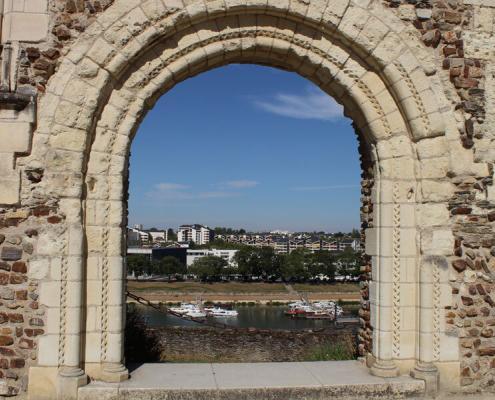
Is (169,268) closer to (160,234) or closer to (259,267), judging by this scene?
(259,267)

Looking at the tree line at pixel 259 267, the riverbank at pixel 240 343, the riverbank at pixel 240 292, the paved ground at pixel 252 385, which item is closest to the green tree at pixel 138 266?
the tree line at pixel 259 267

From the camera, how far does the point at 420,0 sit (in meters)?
5.14

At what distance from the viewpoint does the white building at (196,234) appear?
165 m

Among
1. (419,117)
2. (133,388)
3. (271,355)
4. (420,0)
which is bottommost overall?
(271,355)

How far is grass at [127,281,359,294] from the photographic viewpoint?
6278cm

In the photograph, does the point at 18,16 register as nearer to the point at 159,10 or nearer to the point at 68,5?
the point at 68,5

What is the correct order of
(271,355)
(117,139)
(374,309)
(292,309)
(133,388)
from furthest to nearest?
(292,309)
(271,355)
(374,309)
(117,139)
(133,388)

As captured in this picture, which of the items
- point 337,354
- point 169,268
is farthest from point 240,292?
point 337,354

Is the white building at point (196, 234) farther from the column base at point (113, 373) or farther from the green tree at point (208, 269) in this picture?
the column base at point (113, 373)

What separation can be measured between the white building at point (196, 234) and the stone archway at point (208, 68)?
158 m

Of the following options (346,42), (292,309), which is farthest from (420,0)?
(292,309)

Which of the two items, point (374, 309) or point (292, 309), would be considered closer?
point (374, 309)

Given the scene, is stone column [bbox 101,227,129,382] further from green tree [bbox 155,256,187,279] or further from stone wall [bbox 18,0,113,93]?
green tree [bbox 155,256,187,279]

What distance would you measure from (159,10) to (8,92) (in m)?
1.56
